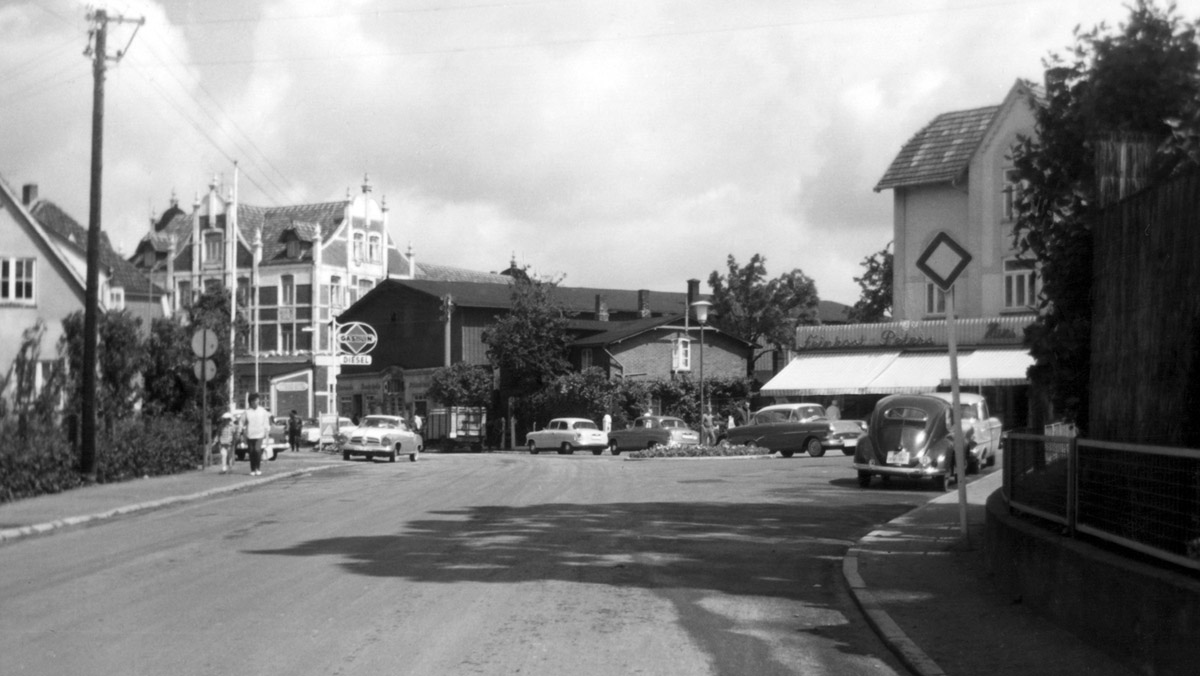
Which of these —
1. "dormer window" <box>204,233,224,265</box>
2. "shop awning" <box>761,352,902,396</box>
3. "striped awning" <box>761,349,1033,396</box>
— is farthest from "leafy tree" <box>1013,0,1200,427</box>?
"dormer window" <box>204,233,224,265</box>

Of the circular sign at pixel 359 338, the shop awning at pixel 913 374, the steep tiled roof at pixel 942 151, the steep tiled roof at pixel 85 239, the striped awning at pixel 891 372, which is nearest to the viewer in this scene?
the striped awning at pixel 891 372

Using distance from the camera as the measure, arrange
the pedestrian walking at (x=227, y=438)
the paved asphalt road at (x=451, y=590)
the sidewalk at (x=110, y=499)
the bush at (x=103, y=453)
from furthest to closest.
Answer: the pedestrian walking at (x=227, y=438)
the bush at (x=103, y=453)
the sidewalk at (x=110, y=499)
the paved asphalt road at (x=451, y=590)

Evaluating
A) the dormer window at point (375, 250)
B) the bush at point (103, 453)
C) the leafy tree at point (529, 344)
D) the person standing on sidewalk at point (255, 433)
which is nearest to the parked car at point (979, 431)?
the person standing on sidewalk at point (255, 433)

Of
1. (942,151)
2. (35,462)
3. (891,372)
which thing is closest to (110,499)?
(35,462)

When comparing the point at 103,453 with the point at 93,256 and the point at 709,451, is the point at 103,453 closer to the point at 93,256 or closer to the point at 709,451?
the point at 93,256

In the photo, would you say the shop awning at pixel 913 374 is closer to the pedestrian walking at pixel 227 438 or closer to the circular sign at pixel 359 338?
the pedestrian walking at pixel 227 438

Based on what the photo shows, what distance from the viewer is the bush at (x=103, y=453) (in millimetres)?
20984

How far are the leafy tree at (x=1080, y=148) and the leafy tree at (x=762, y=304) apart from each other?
69257mm

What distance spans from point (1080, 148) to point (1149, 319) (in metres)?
3.12

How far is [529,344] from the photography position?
209ft

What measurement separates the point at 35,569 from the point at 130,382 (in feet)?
54.5

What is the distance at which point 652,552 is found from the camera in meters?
13.4

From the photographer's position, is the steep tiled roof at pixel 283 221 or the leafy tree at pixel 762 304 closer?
the leafy tree at pixel 762 304

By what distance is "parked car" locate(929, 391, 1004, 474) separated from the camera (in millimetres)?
26281
